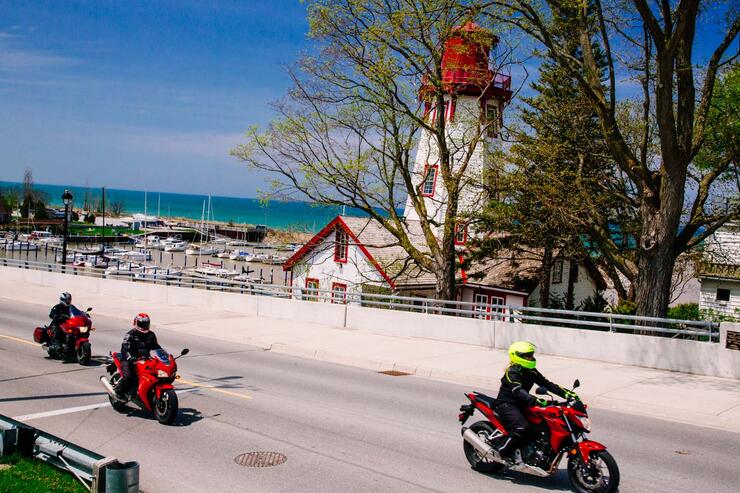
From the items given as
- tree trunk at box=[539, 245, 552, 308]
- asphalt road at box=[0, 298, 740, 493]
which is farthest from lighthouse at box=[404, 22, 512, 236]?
asphalt road at box=[0, 298, 740, 493]

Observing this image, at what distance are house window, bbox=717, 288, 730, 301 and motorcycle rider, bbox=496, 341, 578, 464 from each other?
31.1m

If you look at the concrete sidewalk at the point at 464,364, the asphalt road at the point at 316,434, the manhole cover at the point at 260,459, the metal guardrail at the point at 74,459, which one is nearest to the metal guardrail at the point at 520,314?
the concrete sidewalk at the point at 464,364

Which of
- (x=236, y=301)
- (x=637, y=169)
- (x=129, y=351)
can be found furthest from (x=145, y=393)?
(x=236, y=301)

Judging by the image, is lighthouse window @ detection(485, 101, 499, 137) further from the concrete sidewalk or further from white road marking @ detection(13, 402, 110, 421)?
white road marking @ detection(13, 402, 110, 421)

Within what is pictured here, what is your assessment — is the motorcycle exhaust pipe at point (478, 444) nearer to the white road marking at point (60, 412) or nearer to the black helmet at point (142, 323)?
the black helmet at point (142, 323)

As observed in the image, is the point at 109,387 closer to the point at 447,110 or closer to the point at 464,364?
the point at 464,364

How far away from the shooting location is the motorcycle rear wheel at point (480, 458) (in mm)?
8461

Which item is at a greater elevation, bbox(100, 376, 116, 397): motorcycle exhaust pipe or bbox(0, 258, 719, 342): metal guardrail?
bbox(0, 258, 719, 342): metal guardrail

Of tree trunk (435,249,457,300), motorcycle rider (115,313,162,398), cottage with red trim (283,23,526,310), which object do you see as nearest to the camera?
motorcycle rider (115,313,162,398)

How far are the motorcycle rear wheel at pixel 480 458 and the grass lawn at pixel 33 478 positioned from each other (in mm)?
4434

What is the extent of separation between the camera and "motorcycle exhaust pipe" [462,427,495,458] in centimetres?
824

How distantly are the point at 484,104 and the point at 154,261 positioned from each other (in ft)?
226

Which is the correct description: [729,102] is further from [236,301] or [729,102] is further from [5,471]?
[5,471]

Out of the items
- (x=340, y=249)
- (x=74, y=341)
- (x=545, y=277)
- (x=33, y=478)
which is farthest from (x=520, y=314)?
(x=33, y=478)
